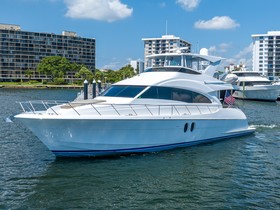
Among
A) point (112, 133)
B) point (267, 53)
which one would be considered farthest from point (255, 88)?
point (267, 53)

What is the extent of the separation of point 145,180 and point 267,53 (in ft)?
463

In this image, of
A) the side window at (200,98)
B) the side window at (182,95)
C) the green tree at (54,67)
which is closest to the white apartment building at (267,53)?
the green tree at (54,67)

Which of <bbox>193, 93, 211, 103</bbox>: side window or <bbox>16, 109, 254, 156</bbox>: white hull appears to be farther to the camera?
<bbox>193, 93, 211, 103</bbox>: side window

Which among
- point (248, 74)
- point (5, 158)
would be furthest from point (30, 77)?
point (5, 158)

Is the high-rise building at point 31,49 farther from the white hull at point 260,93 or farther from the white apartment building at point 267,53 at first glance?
the white hull at point 260,93

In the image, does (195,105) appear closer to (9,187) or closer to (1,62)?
(9,187)

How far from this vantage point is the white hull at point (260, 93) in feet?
175

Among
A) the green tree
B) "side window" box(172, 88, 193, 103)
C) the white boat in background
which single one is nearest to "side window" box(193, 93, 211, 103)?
"side window" box(172, 88, 193, 103)

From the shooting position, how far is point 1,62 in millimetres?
137750

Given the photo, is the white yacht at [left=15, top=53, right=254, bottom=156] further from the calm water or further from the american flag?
the american flag

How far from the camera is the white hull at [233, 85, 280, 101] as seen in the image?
5325 cm

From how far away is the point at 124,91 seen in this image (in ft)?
51.5

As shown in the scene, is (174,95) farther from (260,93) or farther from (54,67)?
→ (54,67)

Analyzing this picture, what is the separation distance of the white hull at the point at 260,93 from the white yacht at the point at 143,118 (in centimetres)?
3762
